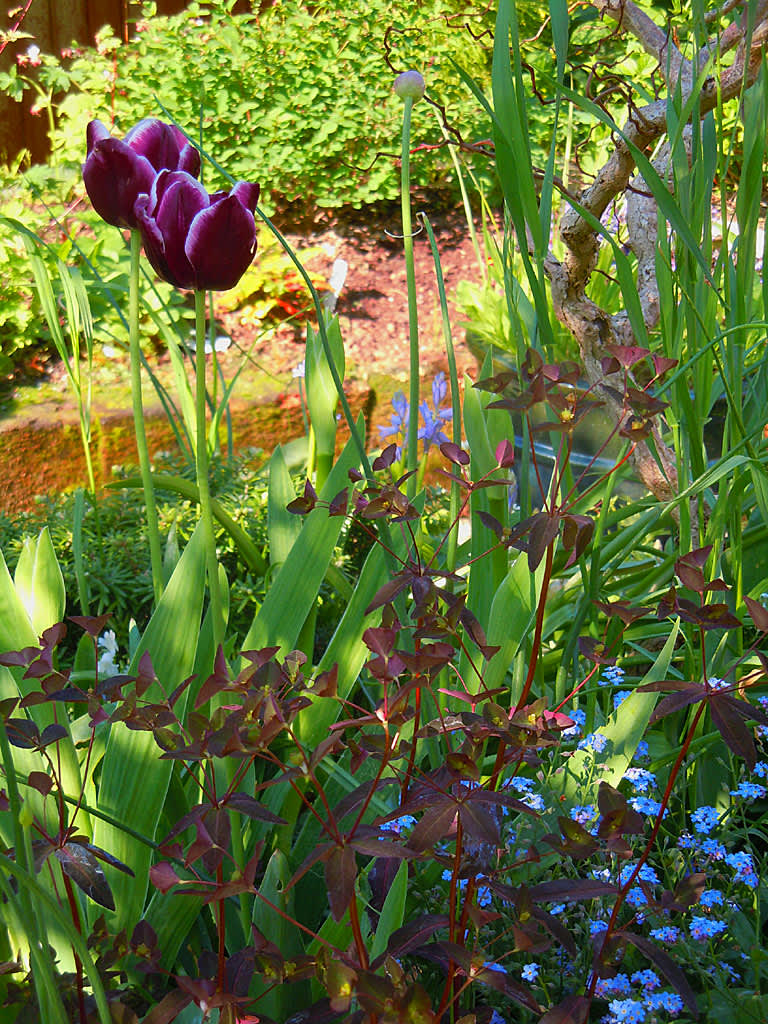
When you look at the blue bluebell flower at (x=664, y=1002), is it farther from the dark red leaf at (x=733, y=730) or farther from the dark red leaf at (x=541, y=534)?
the dark red leaf at (x=541, y=534)

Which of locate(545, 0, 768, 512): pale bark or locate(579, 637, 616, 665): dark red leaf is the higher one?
locate(545, 0, 768, 512): pale bark

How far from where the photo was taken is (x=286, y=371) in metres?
3.91

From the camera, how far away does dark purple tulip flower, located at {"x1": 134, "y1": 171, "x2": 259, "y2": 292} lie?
78 centimetres

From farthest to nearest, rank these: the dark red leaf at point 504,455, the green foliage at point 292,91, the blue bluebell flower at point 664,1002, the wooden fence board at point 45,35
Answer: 1. the wooden fence board at point 45,35
2. the green foliage at point 292,91
3. the dark red leaf at point 504,455
4. the blue bluebell flower at point 664,1002

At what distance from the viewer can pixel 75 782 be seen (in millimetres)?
962

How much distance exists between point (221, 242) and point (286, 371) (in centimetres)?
316

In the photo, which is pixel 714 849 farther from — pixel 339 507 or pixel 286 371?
pixel 286 371

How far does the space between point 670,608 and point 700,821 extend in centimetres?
26

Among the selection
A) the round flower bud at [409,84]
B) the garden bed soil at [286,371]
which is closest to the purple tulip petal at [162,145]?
the round flower bud at [409,84]

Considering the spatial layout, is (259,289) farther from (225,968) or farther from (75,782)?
(225,968)

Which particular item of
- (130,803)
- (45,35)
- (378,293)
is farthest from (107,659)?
(45,35)

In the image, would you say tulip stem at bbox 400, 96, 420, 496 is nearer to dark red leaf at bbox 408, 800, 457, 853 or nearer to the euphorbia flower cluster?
the euphorbia flower cluster

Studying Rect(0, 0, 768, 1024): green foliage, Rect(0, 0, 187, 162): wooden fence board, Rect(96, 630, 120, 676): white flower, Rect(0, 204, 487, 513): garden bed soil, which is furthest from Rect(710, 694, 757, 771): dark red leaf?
Rect(0, 0, 187, 162): wooden fence board

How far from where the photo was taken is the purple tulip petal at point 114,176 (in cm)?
84
